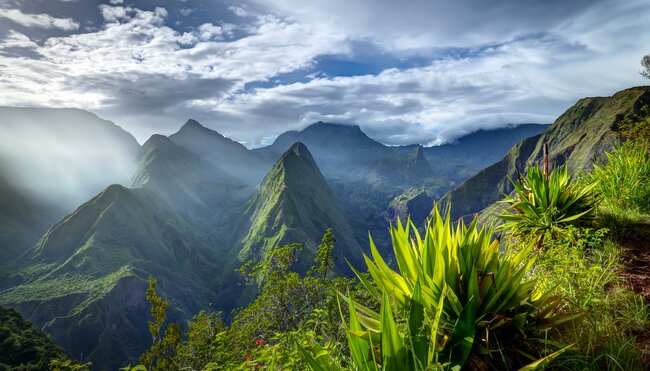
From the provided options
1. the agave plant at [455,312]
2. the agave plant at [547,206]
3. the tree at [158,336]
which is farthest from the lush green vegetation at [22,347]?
the agave plant at [455,312]

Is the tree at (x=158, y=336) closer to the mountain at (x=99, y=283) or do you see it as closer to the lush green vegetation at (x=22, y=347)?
the lush green vegetation at (x=22, y=347)

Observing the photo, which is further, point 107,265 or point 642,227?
point 107,265

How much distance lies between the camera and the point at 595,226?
6.21 meters

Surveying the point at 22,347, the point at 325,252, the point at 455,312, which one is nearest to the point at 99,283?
the point at 22,347

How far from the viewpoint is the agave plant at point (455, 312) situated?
249 centimetres

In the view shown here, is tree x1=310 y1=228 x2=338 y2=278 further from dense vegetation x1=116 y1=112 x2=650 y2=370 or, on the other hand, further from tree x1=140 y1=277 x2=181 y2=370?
dense vegetation x1=116 y1=112 x2=650 y2=370

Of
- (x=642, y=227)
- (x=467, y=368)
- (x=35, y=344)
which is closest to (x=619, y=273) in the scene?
(x=642, y=227)

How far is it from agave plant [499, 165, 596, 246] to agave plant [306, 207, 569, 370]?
344 cm

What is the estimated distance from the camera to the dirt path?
11.1ft

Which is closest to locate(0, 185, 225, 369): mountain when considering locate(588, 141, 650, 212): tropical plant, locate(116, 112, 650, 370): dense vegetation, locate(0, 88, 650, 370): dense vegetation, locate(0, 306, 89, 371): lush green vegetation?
locate(0, 306, 89, 371): lush green vegetation

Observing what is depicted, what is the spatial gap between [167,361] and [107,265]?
567ft

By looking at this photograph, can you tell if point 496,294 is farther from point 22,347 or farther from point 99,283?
point 99,283

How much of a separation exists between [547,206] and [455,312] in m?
4.96

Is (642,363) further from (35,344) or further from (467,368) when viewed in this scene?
(35,344)
